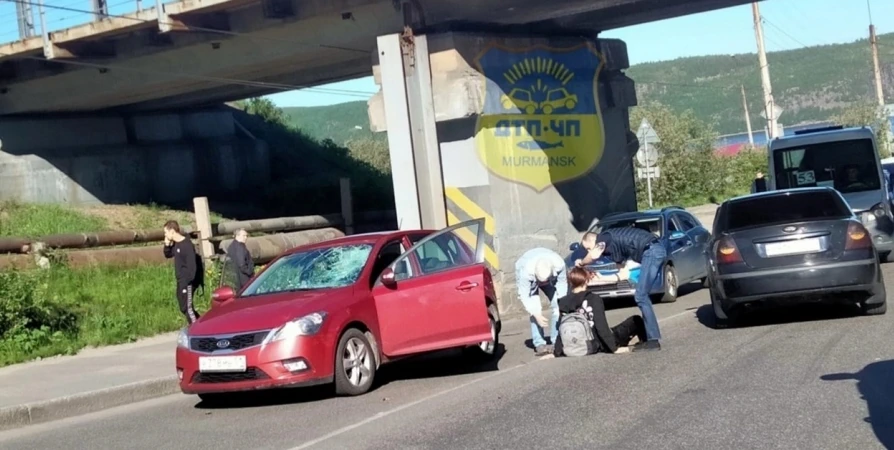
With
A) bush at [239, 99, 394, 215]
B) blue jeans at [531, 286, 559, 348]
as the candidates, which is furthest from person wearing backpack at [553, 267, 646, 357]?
bush at [239, 99, 394, 215]

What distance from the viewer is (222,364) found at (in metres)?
10.6

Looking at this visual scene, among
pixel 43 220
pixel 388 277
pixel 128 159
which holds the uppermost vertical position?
pixel 128 159

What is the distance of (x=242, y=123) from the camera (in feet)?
132

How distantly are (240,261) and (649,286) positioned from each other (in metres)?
6.25

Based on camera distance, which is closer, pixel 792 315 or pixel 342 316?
pixel 342 316

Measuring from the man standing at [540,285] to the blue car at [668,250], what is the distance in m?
4.46

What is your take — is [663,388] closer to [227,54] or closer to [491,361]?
[491,361]

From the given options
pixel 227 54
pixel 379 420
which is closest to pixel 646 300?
pixel 379 420

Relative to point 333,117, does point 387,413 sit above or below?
below

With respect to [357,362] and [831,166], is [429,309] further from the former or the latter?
[831,166]

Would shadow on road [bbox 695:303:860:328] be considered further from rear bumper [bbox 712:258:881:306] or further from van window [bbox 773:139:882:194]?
van window [bbox 773:139:882:194]

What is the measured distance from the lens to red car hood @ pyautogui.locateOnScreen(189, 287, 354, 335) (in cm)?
1063

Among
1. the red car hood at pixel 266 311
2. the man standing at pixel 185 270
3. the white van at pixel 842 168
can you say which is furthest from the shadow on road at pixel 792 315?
the man standing at pixel 185 270

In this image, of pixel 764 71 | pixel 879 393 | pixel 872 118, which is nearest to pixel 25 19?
pixel 879 393
